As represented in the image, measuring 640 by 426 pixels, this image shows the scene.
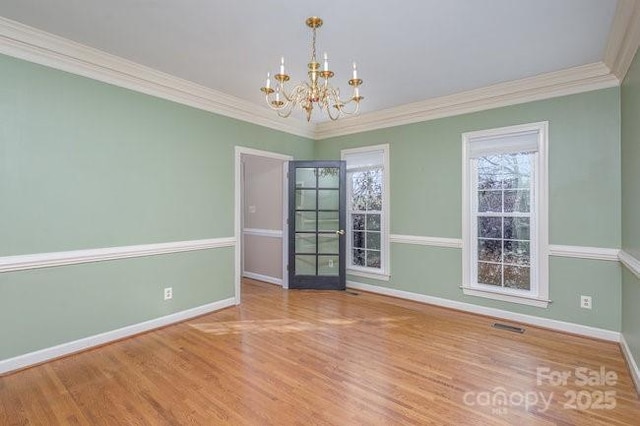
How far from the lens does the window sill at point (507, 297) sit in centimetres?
343

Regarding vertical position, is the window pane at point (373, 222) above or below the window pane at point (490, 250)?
above

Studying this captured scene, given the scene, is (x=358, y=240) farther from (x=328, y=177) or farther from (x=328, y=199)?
(x=328, y=177)

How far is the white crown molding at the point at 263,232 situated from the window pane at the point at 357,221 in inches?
45.6

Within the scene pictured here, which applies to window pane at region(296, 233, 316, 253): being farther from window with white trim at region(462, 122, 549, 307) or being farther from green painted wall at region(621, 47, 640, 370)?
green painted wall at region(621, 47, 640, 370)

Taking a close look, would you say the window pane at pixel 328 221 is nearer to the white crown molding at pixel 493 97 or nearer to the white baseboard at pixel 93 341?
the white crown molding at pixel 493 97

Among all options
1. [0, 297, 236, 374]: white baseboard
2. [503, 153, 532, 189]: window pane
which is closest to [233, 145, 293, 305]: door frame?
[0, 297, 236, 374]: white baseboard

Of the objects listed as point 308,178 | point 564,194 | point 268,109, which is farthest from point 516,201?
point 268,109

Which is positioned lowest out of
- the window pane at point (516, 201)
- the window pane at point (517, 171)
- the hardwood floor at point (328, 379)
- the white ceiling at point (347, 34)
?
the hardwood floor at point (328, 379)

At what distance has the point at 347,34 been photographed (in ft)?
8.35

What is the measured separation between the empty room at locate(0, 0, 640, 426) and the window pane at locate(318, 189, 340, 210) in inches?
28.6

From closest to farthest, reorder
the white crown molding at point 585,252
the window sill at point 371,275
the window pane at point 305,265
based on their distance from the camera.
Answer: the white crown molding at point 585,252
the window sill at point 371,275
the window pane at point 305,265

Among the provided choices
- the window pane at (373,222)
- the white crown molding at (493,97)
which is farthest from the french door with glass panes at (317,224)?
the white crown molding at (493,97)

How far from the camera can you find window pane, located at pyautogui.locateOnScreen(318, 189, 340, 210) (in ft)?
16.4

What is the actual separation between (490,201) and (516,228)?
1.32ft
